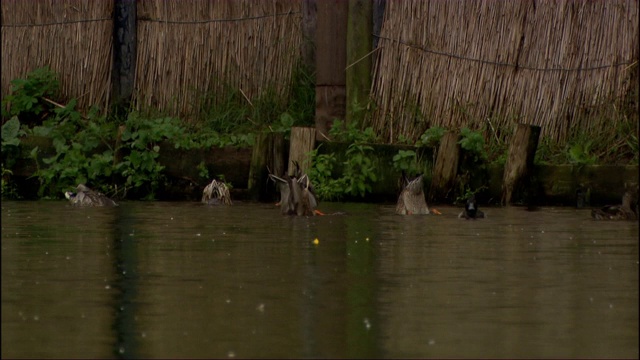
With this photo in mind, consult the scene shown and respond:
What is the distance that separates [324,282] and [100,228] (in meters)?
3.90

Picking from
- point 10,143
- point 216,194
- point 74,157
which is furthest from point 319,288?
point 10,143

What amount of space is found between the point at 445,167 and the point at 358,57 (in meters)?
1.76

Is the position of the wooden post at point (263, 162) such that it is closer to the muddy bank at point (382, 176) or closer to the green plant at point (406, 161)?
the muddy bank at point (382, 176)

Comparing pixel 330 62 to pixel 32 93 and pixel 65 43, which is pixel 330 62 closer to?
pixel 65 43

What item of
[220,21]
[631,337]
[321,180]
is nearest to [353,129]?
[321,180]

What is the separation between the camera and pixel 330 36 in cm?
1548

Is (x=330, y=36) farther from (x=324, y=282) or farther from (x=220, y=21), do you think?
(x=324, y=282)

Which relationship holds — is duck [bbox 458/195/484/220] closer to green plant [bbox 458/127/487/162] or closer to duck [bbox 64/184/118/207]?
green plant [bbox 458/127/487/162]

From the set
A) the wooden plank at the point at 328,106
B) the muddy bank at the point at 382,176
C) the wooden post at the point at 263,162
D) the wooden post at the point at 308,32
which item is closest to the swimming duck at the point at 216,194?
the wooden post at the point at 263,162

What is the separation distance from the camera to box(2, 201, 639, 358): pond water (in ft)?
20.9

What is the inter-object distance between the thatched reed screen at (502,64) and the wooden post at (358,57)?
14 cm

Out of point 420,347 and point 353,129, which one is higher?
point 353,129

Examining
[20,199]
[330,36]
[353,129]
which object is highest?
[330,36]

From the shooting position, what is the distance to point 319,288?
7.96m
